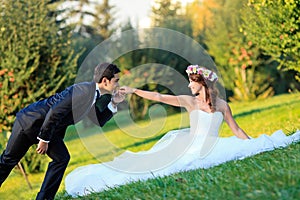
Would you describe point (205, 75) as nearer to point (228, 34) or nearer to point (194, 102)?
point (194, 102)

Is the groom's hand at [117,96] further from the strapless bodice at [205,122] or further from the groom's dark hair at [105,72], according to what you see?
the strapless bodice at [205,122]

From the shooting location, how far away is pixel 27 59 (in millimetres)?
10664

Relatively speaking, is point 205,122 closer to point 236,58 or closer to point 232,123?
point 232,123

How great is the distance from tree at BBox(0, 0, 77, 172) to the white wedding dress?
3962mm

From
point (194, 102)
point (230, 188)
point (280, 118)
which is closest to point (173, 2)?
point (280, 118)

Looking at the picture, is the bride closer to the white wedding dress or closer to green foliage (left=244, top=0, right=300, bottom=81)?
the white wedding dress

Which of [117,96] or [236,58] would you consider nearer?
[117,96]

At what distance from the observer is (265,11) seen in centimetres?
1080

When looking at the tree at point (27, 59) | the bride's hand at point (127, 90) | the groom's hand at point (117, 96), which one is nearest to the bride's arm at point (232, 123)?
the bride's hand at point (127, 90)

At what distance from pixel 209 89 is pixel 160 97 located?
2.44ft

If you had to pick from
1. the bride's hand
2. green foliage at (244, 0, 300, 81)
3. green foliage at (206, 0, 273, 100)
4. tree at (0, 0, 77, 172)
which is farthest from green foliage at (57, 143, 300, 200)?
green foliage at (206, 0, 273, 100)

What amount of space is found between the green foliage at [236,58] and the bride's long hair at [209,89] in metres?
14.6

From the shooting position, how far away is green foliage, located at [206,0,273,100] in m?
21.8

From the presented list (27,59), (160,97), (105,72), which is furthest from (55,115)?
(27,59)
